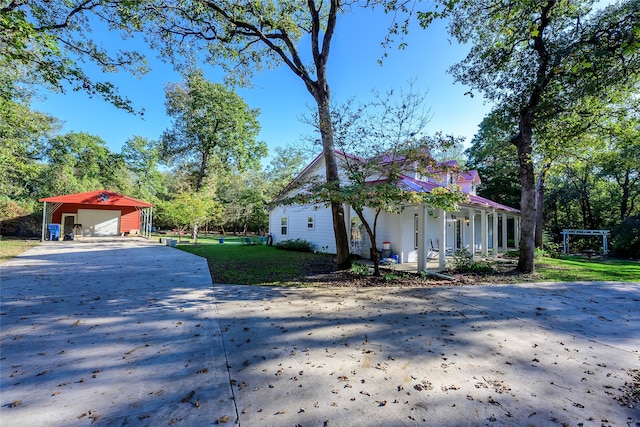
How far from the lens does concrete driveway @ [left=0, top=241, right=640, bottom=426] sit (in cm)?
241

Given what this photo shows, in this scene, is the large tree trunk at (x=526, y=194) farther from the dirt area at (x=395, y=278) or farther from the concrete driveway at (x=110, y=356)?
the concrete driveway at (x=110, y=356)

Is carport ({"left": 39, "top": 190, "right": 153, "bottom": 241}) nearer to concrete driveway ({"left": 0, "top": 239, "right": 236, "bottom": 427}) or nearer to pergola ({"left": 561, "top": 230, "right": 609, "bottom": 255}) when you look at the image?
concrete driveway ({"left": 0, "top": 239, "right": 236, "bottom": 427})

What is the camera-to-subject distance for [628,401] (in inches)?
104

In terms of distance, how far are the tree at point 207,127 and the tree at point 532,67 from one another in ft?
74.8

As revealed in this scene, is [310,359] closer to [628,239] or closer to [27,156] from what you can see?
[628,239]

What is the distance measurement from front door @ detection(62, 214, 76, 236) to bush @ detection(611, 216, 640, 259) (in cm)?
4188

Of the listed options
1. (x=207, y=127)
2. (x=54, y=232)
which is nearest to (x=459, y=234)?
(x=207, y=127)

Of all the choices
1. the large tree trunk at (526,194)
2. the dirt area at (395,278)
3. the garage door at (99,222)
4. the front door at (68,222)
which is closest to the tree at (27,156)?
the front door at (68,222)

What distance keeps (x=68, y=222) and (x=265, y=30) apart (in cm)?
2466

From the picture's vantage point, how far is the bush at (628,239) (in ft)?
58.9

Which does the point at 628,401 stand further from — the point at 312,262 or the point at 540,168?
Result: the point at 540,168

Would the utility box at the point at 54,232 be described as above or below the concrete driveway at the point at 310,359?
above

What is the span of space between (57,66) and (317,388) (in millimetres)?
10205

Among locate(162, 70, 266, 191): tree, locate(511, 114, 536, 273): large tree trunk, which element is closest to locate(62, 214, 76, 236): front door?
locate(162, 70, 266, 191): tree
